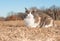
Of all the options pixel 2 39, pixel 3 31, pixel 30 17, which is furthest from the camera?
pixel 30 17

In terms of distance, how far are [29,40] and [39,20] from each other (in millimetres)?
2992

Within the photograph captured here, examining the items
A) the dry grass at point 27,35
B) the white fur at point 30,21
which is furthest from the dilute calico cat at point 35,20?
the dry grass at point 27,35

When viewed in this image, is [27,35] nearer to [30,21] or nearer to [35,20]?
[30,21]

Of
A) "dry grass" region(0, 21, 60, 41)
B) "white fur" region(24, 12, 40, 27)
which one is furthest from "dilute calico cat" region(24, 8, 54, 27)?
"dry grass" region(0, 21, 60, 41)

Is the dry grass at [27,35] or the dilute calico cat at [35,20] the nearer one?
the dry grass at [27,35]

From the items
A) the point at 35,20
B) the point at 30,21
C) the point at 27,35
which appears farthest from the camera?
the point at 35,20

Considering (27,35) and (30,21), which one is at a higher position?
(30,21)

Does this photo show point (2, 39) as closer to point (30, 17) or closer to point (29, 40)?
point (29, 40)

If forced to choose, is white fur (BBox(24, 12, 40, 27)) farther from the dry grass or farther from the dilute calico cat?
the dry grass

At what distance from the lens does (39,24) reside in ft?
33.9

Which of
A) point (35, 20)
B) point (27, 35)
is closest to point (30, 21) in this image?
point (35, 20)

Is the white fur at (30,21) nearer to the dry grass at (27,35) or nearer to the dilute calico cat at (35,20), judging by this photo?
the dilute calico cat at (35,20)

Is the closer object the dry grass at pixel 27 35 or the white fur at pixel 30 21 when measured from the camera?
the dry grass at pixel 27 35

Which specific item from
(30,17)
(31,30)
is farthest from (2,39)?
(30,17)
